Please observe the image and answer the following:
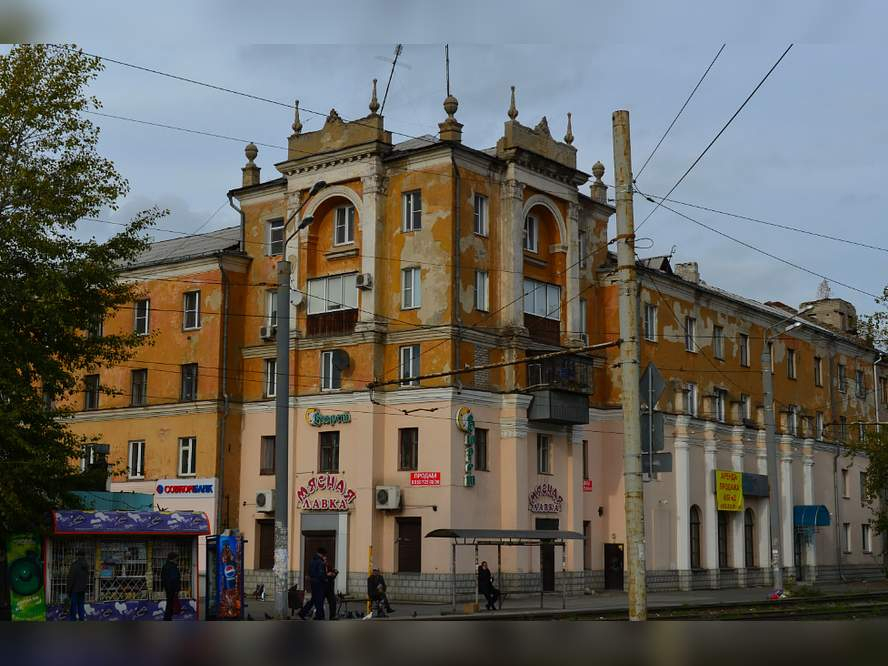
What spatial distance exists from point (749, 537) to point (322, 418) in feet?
78.6

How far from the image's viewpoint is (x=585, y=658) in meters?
9.66

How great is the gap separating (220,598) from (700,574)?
2899 cm

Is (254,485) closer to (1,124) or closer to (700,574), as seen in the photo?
(700,574)

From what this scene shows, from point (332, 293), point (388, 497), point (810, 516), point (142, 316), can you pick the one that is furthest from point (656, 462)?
point (810, 516)

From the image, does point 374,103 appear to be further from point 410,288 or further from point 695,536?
point 695,536

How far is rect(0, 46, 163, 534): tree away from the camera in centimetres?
2469

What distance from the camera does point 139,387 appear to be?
50719 millimetres

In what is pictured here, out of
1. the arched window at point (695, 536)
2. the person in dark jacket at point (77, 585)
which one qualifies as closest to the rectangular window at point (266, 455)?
the arched window at point (695, 536)

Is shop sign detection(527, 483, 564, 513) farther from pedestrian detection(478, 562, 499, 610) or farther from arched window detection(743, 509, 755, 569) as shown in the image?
arched window detection(743, 509, 755, 569)

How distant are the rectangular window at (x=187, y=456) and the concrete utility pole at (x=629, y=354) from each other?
33.2 meters

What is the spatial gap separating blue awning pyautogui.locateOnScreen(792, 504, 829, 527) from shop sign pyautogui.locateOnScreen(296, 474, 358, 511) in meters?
27.8

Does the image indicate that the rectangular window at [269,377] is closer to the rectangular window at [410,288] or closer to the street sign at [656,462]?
the rectangular window at [410,288]

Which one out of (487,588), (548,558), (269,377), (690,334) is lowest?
(487,588)

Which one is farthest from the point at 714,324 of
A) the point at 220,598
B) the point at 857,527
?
the point at 220,598
